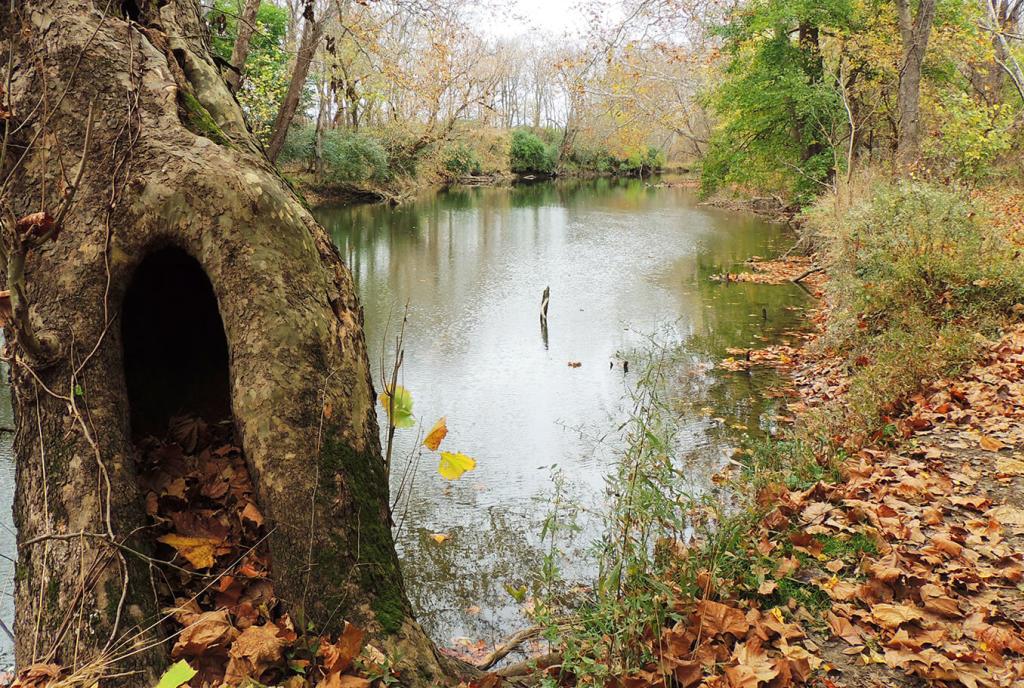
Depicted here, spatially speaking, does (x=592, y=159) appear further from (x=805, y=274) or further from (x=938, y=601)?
(x=938, y=601)

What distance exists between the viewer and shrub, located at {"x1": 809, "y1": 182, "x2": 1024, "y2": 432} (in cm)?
612

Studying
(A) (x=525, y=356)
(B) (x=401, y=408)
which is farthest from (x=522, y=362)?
(B) (x=401, y=408)

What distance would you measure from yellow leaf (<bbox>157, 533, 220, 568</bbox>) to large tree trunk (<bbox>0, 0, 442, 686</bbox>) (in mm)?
106

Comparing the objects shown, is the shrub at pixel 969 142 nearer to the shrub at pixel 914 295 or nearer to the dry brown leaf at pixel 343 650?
the shrub at pixel 914 295

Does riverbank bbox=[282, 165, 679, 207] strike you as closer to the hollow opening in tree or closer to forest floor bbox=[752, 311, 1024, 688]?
the hollow opening in tree

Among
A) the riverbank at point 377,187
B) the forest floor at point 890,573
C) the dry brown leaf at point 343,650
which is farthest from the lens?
the riverbank at point 377,187

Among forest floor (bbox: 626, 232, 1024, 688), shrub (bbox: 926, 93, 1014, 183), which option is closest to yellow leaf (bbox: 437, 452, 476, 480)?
forest floor (bbox: 626, 232, 1024, 688)

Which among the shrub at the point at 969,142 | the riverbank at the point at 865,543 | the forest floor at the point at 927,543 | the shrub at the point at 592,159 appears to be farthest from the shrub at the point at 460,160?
the forest floor at the point at 927,543

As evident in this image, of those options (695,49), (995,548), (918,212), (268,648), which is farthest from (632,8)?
(268,648)

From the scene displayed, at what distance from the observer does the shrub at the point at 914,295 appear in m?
6.12

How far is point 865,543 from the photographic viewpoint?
3744 millimetres

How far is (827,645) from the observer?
120 inches

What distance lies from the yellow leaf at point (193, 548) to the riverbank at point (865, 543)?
1.36 m

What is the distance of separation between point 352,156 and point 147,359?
2703cm
